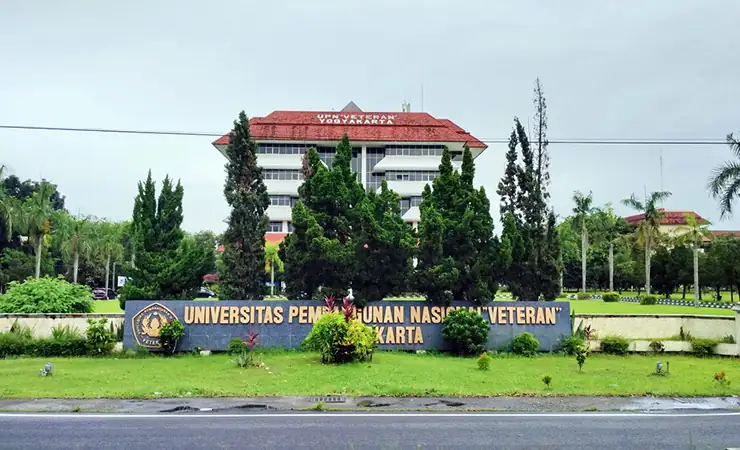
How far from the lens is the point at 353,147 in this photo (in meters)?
67.0

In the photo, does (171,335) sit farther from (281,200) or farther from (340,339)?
(281,200)

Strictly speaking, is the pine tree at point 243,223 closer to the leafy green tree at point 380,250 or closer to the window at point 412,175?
the leafy green tree at point 380,250

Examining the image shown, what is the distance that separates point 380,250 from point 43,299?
1376cm

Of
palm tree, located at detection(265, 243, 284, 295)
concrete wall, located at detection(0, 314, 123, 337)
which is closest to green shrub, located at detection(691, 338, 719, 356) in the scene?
concrete wall, located at detection(0, 314, 123, 337)

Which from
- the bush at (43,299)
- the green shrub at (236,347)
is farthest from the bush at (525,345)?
the bush at (43,299)

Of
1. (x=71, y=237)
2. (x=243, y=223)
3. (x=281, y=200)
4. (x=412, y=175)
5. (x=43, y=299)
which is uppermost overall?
(x=412, y=175)

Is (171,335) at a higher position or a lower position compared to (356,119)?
lower

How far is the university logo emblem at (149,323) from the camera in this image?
22.3m

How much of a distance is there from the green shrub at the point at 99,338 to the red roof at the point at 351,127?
43911 millimetres

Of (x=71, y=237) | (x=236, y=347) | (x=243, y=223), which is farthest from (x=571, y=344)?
(x=71, y=237)

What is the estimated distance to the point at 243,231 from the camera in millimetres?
23984

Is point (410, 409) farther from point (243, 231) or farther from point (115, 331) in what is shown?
point (115, 331)

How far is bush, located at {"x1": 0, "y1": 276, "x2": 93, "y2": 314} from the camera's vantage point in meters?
24.5

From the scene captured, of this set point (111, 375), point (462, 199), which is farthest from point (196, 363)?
point (462, 199)
